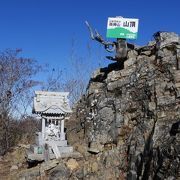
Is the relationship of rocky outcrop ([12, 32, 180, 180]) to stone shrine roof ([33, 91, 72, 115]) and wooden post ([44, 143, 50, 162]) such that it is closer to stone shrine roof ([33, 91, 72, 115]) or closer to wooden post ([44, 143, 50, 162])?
wooden post ([44, 143, 50, 162])

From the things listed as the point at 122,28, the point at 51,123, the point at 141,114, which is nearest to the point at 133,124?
the point at 141,114

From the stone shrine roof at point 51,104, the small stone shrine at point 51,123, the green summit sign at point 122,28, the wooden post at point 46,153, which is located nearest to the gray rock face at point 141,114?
the green summit sign at point 122,28

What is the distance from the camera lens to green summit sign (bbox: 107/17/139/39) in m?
14.6

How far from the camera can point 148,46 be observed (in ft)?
45.3

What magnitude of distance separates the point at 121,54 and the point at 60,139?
4243 millimetres

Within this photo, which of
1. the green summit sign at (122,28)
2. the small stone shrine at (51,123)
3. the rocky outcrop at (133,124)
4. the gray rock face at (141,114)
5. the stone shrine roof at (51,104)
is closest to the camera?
the gray rock face at (141,114)

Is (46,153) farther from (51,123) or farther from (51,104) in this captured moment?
(51,104)

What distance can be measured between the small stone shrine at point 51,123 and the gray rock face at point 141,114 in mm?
1047

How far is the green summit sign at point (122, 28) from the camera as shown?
1456 cm

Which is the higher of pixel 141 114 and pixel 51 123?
pixel 141 114

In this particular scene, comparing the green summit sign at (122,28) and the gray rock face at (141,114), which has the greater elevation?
the green summit sign at (122,28)

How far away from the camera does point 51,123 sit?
13.3m

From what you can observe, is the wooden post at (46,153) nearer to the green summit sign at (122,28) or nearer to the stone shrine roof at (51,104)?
the stone shrine roof at (51,104)

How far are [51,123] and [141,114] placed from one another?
11.6 ft
